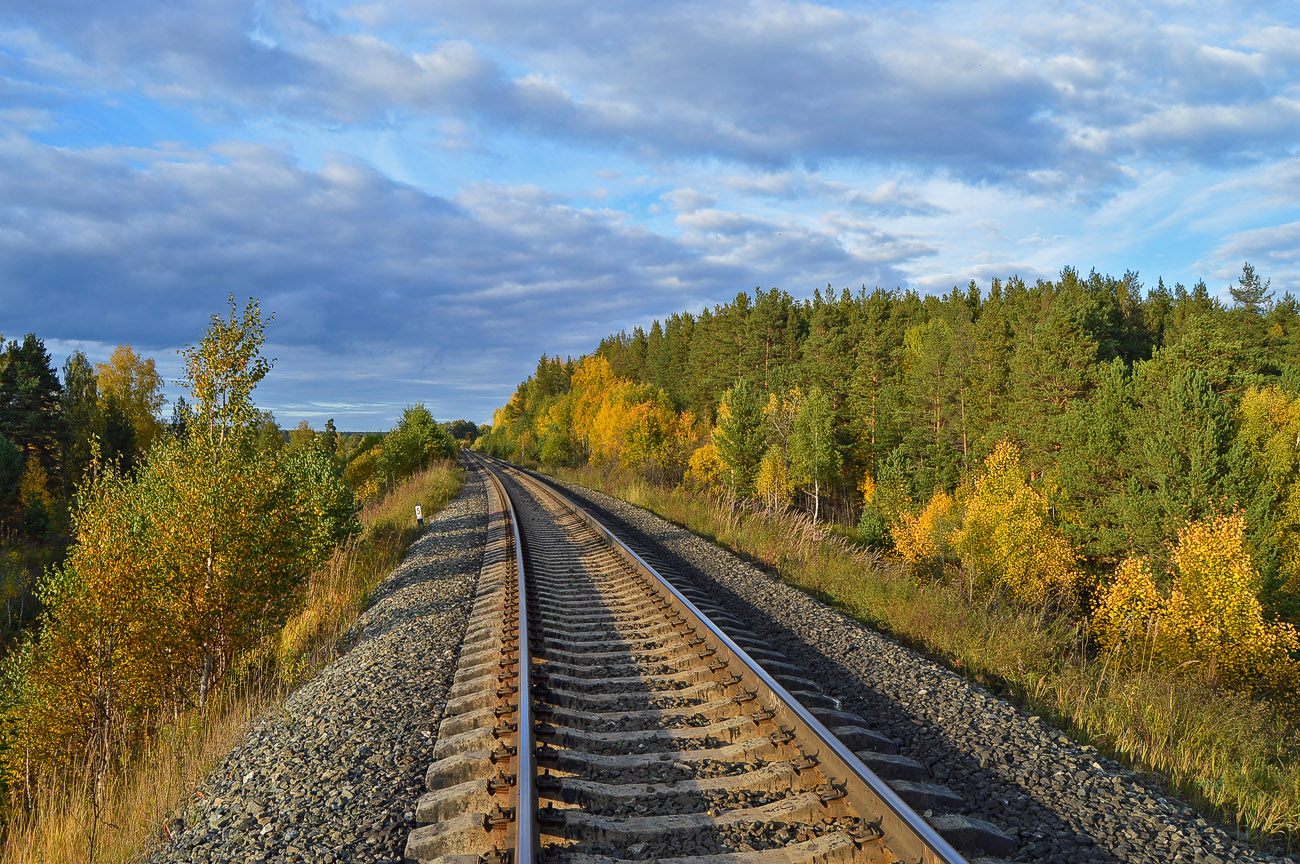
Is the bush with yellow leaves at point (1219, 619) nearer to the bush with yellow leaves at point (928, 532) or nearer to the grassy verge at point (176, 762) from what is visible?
the bush with yellow leaves at point (928, 532)

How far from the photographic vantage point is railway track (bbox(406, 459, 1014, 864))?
324 centimetres

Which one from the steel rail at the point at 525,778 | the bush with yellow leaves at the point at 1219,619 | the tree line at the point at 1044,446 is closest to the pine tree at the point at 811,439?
the tree line at the point at 1044,446

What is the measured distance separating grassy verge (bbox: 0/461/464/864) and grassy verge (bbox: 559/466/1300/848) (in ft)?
21.9

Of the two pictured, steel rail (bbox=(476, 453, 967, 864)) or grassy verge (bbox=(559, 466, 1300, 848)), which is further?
→ grassy verge (bbox=(559, 466, 1300, 848))

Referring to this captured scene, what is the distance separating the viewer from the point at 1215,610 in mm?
20406

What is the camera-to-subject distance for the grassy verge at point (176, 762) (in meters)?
4.40

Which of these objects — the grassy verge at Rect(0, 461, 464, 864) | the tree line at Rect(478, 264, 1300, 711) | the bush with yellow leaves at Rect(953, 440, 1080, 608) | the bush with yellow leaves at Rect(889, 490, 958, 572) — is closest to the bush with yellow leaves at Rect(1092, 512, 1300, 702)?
the tree line at Rect(478, 264, 1300, 711)

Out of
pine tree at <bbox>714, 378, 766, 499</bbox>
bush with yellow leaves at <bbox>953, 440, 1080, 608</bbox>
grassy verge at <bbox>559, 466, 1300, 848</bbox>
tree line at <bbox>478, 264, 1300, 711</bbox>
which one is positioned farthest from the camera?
pine tree at <bbox>714, 378, 766, 499</bbox>

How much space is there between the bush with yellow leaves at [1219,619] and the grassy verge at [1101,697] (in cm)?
1390

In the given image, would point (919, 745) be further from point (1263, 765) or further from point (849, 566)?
point (849, 566)

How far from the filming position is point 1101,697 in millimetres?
6023

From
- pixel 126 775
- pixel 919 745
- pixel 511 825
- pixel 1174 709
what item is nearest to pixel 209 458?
pixel 126 775

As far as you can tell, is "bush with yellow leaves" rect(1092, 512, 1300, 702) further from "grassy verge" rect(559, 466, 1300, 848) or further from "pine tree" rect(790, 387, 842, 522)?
"pine tree" rect(790, 387, 842, 522)

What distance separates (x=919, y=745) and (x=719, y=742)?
1.45m
